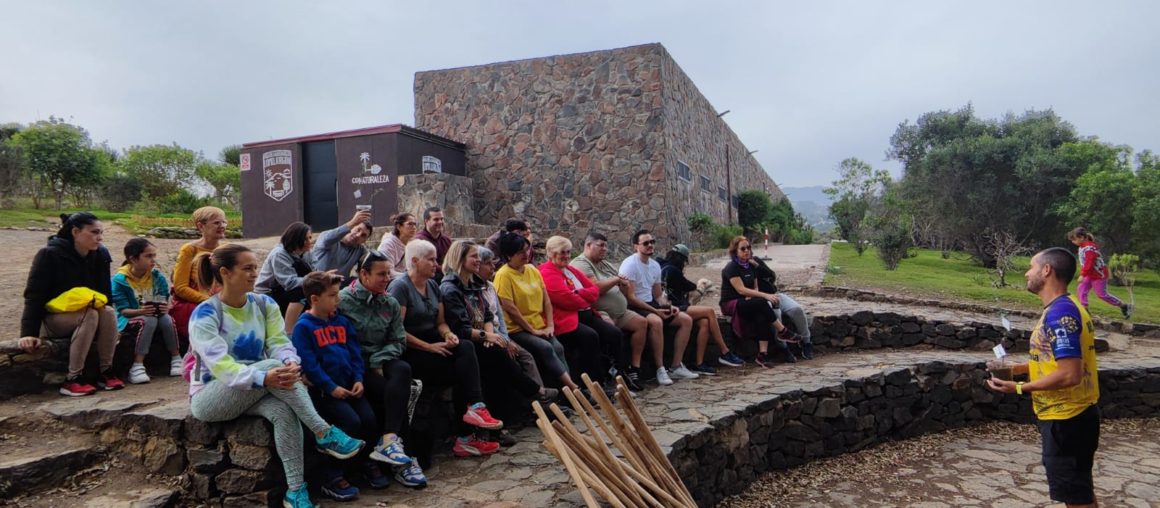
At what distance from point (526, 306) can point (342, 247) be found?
159cm

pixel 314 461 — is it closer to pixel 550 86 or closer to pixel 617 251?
pixel 617 251

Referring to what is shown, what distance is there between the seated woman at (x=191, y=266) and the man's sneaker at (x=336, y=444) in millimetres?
2391

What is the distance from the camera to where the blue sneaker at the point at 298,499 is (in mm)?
3225

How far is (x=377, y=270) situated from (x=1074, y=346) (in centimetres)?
386

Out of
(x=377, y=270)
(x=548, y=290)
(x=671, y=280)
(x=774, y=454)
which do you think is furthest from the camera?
(x=671, y=280)

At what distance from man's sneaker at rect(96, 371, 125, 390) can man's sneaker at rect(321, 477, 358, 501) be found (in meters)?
2.18

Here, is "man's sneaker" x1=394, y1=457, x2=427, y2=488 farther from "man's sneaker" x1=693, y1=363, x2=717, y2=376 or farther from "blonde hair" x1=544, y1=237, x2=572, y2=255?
"man's sneaker" x1=693, y1=363, x2=717, y2=376

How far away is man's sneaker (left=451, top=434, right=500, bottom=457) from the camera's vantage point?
13.9ft

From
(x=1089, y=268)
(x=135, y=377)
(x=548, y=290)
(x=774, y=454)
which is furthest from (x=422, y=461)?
(x=1089, y=268)

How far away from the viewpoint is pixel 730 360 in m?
7.48

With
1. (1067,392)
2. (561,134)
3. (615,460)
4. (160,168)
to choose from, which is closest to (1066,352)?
(1067,392)

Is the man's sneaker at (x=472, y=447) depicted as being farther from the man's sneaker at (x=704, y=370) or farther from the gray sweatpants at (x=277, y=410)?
the man's sneaker at (x=704, y=370)

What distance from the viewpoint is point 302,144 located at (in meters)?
15.0

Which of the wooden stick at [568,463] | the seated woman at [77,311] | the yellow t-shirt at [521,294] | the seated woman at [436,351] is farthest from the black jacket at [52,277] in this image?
the wooden stick at [568,463]
